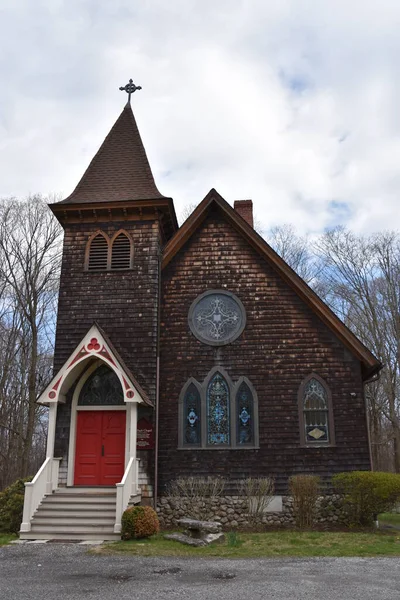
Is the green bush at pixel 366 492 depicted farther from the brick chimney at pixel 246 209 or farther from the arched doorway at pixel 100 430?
the brick chimney at pixel 246 209

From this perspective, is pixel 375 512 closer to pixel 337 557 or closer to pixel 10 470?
pixel 337 557

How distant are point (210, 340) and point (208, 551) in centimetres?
581

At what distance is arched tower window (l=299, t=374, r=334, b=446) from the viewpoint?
41.6 ft

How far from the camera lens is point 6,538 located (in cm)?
1014

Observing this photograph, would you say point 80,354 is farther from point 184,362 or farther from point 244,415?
point 244,415

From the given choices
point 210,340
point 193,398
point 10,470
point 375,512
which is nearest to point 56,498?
point 193,398

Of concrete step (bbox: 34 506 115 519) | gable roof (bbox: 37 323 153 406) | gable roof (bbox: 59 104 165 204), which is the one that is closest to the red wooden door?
gable roof (bbox: 37 323 153 406)

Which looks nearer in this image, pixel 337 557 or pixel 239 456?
pixel 337 557

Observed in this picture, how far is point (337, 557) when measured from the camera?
788cm

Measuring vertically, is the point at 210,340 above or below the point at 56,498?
above

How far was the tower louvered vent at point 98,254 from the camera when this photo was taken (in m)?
14.1

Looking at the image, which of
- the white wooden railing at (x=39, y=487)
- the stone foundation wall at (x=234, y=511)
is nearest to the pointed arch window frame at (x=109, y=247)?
the white wooden railing at (x=39, y=487)

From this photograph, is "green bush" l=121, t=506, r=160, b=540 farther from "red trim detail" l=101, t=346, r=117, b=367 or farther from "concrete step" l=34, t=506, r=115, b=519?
"red trim detail" l=101, t=346, r=117, b=367

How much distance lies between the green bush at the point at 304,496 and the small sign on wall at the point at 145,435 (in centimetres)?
331
